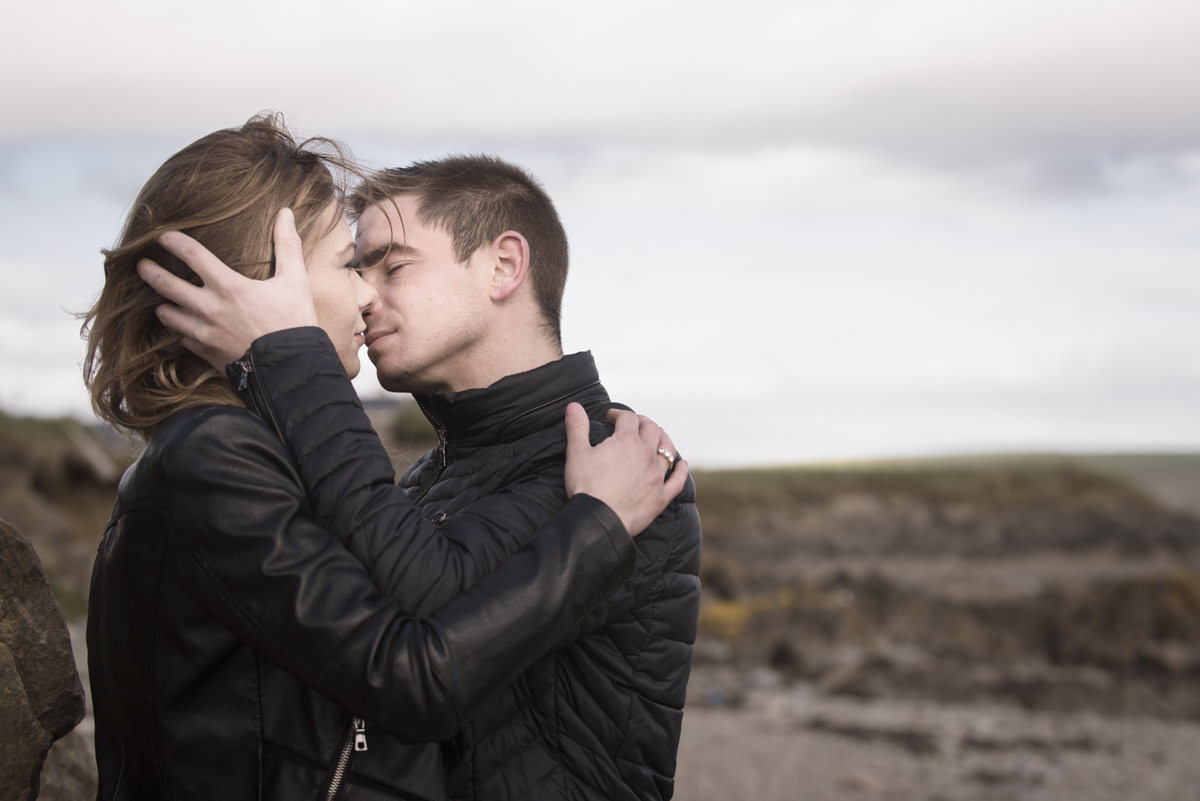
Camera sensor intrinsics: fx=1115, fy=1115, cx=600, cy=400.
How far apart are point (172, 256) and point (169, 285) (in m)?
0.11

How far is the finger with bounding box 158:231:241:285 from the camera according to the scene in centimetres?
240

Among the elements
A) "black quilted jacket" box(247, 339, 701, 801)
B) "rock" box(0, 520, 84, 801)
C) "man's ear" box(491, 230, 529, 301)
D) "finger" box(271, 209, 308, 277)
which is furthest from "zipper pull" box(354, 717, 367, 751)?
"man's ear" box(491, 230, 529, 301)

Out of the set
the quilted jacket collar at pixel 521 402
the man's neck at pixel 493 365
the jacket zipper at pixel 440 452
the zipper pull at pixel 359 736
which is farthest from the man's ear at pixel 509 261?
the zipper pull at pixel 359 736

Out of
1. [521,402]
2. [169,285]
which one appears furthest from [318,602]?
[521,402]

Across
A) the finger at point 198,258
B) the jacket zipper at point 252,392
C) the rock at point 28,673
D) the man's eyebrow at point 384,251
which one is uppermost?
the man's eyebrow at point 384,251

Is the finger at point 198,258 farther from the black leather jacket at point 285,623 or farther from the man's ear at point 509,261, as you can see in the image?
the man's ear at point 509,261

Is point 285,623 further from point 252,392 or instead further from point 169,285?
point 169,285

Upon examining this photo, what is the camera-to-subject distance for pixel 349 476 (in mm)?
2262

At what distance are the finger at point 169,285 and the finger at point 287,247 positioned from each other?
19 cm

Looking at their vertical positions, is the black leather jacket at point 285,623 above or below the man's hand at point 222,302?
below

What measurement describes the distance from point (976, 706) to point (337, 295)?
12.6 m

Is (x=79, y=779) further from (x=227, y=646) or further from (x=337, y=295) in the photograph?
(x=337, y=295)

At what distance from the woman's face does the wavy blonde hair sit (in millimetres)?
47

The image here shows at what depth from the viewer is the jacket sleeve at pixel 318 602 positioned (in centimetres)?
212
